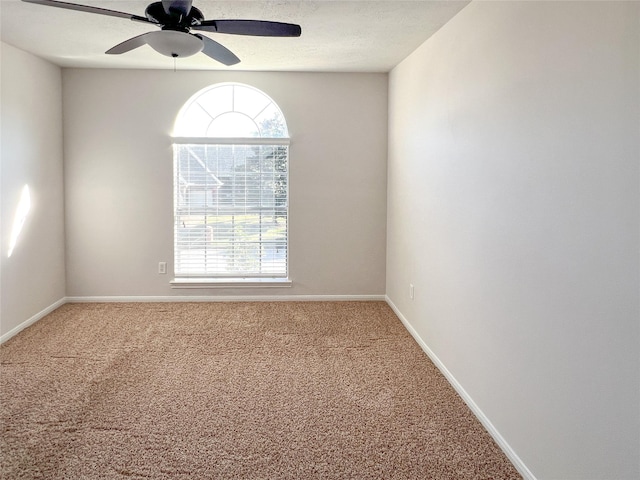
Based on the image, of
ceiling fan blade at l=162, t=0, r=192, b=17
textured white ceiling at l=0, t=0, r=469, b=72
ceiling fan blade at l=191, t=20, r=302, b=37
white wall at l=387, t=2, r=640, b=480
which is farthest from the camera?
textured white ceiling at l=0, t=0, r=469, b=72

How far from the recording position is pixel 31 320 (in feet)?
14.6

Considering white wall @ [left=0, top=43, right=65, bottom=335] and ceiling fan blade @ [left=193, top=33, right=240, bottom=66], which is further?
white wall @ [left=0, top=43, right=65, bottom=335]

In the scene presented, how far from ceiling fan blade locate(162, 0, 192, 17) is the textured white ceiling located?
911mm

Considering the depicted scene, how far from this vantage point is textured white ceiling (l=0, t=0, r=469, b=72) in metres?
3.09

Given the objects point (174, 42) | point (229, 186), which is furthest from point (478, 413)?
point (229, 186)

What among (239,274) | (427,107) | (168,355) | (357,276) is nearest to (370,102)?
→ (427,107)

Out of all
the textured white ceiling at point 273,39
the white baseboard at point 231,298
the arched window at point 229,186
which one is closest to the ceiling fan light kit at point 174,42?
the textured white ceiling at point 273,39

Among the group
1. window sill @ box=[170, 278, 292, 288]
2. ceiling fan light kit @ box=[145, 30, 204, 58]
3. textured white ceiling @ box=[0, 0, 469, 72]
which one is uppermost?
textured white ceiling @ box=[0, 0, 469, 72]

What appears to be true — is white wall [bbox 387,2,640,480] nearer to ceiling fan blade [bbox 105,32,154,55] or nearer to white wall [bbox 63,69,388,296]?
white wall [bbox 63,69,388,296]

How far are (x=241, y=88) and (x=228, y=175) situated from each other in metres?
0.96

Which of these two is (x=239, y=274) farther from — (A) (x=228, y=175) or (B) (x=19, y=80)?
(B) (x=19, y=80)

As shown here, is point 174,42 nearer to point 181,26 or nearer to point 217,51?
point 181,26

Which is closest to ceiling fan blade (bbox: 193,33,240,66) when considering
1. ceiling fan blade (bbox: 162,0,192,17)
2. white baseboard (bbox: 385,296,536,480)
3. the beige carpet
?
ceiling fan blade (bbox: 162,0,192,17)

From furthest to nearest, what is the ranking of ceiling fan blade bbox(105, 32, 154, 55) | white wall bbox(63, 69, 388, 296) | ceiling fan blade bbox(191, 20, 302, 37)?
1. white wall bbox(63, 69, 388, 296)
2. ceiling fan blade bbox(105, 32, 154, 55)
3. ceiling fan blade bbox(191, 20, 302, 37)
